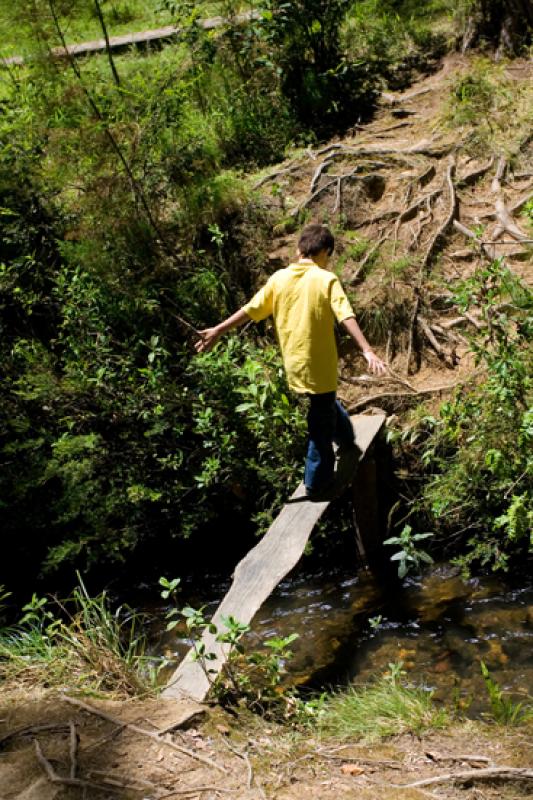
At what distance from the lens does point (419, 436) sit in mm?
6730

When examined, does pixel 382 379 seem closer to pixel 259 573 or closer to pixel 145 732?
pixel 259 573

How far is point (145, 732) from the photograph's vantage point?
3.86m

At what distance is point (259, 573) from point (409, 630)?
1.28 metres

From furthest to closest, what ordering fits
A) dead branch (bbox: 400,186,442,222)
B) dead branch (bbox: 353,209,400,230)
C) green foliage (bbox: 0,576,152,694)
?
dead branch (bbox: 353,209,400,230) < dead branch (bbox: 400,186,442,222) < green foliage (bbox: 0,576,152,694)

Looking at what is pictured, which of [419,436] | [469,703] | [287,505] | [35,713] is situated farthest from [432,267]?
[35,713]

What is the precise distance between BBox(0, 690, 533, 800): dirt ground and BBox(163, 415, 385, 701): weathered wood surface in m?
0.30

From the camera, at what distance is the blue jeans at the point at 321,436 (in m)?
5.36

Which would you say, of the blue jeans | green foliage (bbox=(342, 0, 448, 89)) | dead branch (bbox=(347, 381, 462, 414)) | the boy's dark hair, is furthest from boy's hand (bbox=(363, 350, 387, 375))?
green foliage (bbox=(342, 0, 448, 89))

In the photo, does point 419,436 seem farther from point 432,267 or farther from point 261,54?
point 261,54

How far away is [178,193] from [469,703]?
572 centimetres

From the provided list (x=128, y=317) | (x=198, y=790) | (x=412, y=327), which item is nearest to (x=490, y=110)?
(x=412, y=327)

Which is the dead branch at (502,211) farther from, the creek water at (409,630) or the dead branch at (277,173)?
the creek water at (409,630)

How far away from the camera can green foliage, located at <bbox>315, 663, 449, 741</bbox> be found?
3922 millimetres

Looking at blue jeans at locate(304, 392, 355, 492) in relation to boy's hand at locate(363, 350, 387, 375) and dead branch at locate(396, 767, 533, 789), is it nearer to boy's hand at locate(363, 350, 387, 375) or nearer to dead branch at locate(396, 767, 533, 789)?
boy's hand at locate(363, 350, 387, 375)
